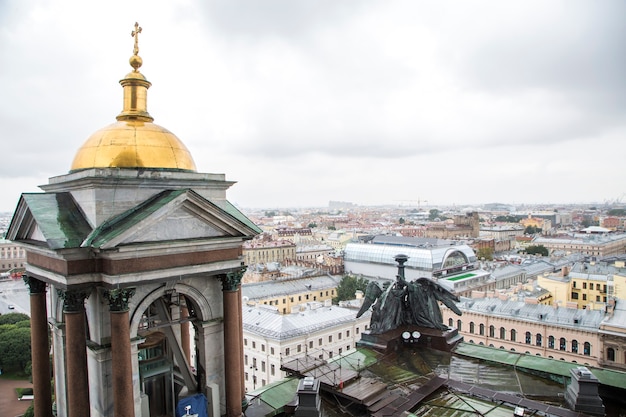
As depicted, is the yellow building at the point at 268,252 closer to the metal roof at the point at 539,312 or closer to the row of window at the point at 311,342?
the row of window at the point at 311,342

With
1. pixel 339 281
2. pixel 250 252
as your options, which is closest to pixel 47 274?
pixel 339 281

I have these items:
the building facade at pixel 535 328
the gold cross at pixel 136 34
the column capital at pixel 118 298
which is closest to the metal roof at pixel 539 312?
the building facade at pixel 535 328

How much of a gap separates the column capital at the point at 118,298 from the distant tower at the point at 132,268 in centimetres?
3

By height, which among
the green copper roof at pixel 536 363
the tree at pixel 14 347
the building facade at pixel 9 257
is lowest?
the tree at pixel 14 347

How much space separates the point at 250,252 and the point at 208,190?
106 metres

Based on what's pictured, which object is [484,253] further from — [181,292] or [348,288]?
[181,292]

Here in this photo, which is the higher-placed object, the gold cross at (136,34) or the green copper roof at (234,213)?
the gold cross at (136,34)

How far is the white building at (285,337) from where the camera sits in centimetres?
4234

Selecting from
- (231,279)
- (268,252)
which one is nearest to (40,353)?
(231,279)

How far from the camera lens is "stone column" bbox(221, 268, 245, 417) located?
12.9 metres

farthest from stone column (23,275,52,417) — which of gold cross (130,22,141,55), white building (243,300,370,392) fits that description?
white building (243,300,370,392)

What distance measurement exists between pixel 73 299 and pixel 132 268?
59.9 inches

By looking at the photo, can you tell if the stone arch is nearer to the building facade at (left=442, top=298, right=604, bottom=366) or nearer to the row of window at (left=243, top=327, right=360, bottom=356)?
the row of window at (left=243, top=327, right=360, bottom=356)

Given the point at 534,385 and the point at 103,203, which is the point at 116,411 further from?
the point at 534,385
